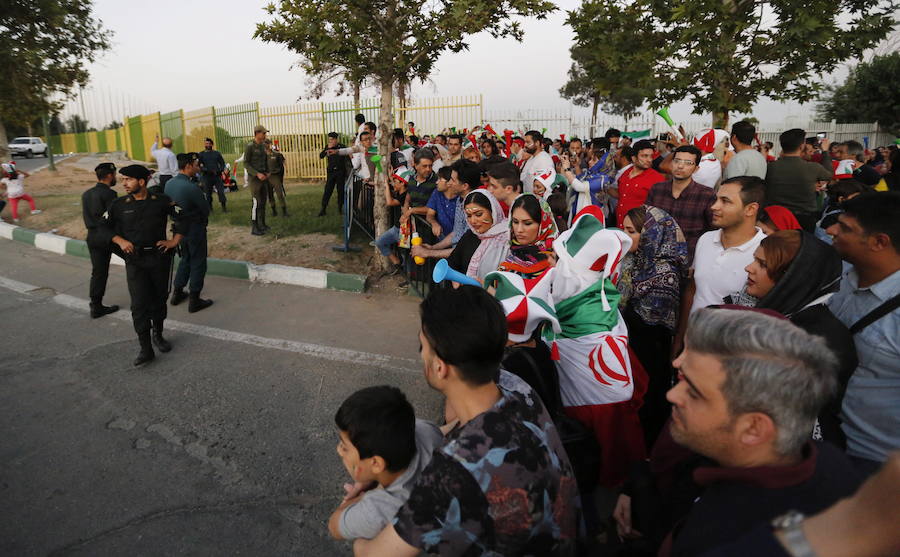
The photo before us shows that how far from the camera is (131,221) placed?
4859 millimetres

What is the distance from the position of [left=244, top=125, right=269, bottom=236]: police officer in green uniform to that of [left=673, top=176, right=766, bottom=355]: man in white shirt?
7.56m

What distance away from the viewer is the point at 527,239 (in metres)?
3.15

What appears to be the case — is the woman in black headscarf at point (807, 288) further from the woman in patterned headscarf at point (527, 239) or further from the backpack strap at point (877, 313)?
the woman in patterned headscarf at point (527, 239)

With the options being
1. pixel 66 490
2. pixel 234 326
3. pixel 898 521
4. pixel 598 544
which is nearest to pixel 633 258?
pixel 598 544

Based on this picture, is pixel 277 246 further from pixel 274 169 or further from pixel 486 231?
pixel 486 231

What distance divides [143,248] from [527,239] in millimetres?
3809

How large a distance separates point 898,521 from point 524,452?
0.90 metres

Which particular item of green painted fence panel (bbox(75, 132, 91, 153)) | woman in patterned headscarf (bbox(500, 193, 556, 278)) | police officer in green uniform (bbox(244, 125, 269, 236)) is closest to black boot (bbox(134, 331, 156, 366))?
woman in patterned headscarf (bbox(500, 193, 556, 278))

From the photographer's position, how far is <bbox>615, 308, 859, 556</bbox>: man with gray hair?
3.63 ft

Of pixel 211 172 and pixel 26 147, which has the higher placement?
pixel 26 147

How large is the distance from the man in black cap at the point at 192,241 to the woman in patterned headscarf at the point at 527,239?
4.34 m

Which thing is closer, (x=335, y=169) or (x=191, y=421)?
(x=191, y=421)

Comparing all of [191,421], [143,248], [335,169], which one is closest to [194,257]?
[143,248]

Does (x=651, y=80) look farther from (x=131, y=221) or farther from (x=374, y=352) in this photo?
(x=131, y=221)
